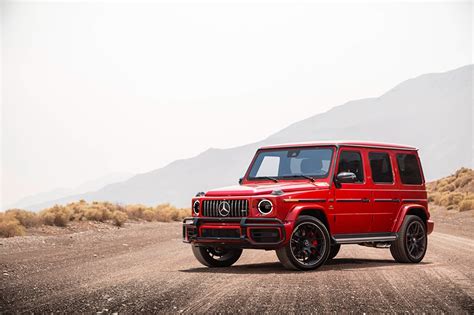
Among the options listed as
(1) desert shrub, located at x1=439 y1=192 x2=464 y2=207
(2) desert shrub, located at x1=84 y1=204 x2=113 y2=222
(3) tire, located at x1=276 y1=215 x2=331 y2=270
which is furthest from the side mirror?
(1) desert shrub, located at x1=439 y1=192 x2=464 y2=207

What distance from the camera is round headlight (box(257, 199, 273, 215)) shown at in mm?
11891

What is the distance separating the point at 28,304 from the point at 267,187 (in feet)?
15.1

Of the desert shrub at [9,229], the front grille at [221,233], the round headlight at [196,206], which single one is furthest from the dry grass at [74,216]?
the front grille at [221,233]

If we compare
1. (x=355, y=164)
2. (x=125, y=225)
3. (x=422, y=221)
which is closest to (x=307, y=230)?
(x=355, y=164)

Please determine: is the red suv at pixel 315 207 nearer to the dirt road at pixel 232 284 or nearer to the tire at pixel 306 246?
the tire at pixel 306 246

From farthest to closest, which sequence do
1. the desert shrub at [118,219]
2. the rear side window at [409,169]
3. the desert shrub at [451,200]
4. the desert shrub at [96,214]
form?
the desert shrub at [451,200]
the desert shrub at [118,219]
the desert shrub at [96,214]
the rear side window at [409,169]

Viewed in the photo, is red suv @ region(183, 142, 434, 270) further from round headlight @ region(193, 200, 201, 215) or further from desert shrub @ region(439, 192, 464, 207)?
desert shrub @ region(439, 192, 464, 207)

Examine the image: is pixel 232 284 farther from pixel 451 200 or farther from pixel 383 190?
pixel 451 200

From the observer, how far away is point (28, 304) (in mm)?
9320

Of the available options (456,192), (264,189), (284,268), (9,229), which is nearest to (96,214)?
(9,229)

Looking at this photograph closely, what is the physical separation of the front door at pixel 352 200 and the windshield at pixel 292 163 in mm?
281

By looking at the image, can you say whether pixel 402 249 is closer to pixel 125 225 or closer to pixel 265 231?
pixel 265 231

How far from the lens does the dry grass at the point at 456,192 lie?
45838mm

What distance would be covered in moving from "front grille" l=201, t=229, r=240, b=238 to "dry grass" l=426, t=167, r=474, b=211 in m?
33.7
